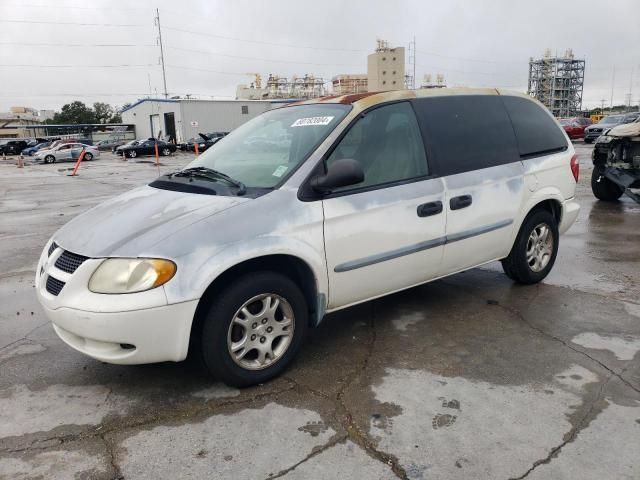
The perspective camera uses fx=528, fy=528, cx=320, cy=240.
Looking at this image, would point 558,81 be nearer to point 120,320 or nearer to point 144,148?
point 144,148

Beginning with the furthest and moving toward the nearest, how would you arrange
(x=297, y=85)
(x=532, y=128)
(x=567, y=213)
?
(x=297, y=85) → (x=567, y=213) → (x=532, y=128)

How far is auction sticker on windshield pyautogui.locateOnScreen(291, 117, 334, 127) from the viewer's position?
368cm

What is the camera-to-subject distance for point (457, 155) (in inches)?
160

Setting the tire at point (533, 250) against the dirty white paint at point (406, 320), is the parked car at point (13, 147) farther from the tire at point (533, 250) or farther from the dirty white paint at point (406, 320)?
the tire at point (533, 250)

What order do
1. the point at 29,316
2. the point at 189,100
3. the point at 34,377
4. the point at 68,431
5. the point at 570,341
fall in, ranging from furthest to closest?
the point at 189,100
the point at 29,316
the point at 570,341
the point at 34,377
the point at 68,431

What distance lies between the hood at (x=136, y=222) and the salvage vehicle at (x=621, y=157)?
8047mm

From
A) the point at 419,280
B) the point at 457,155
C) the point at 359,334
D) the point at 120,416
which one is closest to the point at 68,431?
the point at 120,416

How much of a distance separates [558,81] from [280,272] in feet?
368

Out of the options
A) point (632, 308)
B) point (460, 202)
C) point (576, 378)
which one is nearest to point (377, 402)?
point (576, 378)

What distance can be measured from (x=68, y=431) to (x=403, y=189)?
252cm

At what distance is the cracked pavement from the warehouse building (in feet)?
151

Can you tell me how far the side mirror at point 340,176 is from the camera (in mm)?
3193

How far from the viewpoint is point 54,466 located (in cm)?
254

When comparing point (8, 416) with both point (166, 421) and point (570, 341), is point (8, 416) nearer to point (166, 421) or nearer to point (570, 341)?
point (166, 421)
